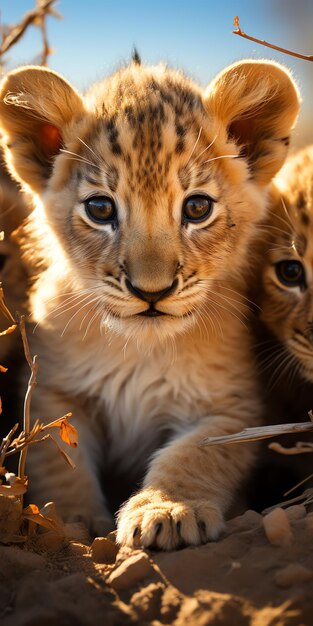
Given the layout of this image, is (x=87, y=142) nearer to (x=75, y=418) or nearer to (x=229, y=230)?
(x=229, y=230)

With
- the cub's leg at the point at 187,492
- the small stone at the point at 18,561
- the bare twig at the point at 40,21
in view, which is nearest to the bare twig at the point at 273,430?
the cub's leg at the point at 187,492

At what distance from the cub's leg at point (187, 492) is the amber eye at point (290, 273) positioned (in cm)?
58

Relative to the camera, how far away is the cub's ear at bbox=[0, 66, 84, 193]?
2799mm

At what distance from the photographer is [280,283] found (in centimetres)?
306

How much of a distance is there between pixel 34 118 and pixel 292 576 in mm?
1882

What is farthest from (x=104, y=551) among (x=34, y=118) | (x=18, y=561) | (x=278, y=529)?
(x=34, y=118)

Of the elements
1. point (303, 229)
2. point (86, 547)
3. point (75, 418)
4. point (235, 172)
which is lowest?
point (86, 547)

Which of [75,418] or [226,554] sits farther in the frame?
[75,418]

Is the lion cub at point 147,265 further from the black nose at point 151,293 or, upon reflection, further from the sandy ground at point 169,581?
the sandy ground at point 169,581

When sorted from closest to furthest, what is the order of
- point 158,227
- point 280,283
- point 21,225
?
1. point 158,227
2. point 280,283
3. point 21,225

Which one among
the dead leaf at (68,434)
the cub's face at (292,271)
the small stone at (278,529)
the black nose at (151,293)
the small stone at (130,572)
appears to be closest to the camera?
the small stone at (130,572)

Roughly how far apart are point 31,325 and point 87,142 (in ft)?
2.76

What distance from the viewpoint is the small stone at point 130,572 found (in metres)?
1.94

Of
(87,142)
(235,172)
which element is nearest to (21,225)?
(87,142)
